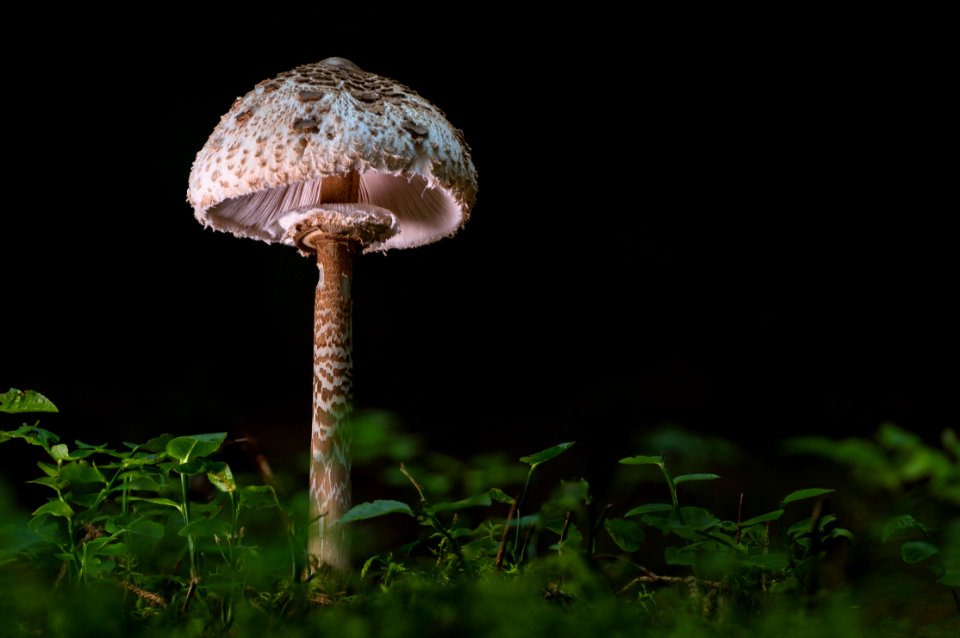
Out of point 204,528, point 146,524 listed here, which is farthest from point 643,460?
point 146,524

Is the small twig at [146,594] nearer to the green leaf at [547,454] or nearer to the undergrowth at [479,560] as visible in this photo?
the undergrowth at [479,560]

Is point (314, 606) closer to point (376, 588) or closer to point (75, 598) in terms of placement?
point (376, 588)

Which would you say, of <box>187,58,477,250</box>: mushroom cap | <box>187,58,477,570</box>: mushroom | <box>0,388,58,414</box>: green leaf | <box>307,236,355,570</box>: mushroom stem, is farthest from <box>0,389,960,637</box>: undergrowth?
<box>187,58,477,250</box>: mushroom cap

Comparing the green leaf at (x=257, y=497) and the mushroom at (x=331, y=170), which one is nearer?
the green leaf at (x=257, y=497)

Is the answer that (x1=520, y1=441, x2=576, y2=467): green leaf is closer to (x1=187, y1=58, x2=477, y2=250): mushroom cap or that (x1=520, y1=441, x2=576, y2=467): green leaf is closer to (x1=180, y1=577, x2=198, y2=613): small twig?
(x1=180, y1=577, x2=198, y2=613): small twig

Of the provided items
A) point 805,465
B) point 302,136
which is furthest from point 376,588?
point 805,465

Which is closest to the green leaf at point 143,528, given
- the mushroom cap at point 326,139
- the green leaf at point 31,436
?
the green leaf at point 31,436

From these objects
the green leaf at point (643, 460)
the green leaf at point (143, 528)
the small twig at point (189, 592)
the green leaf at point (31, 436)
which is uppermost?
the green leaf at point (31, 436)
